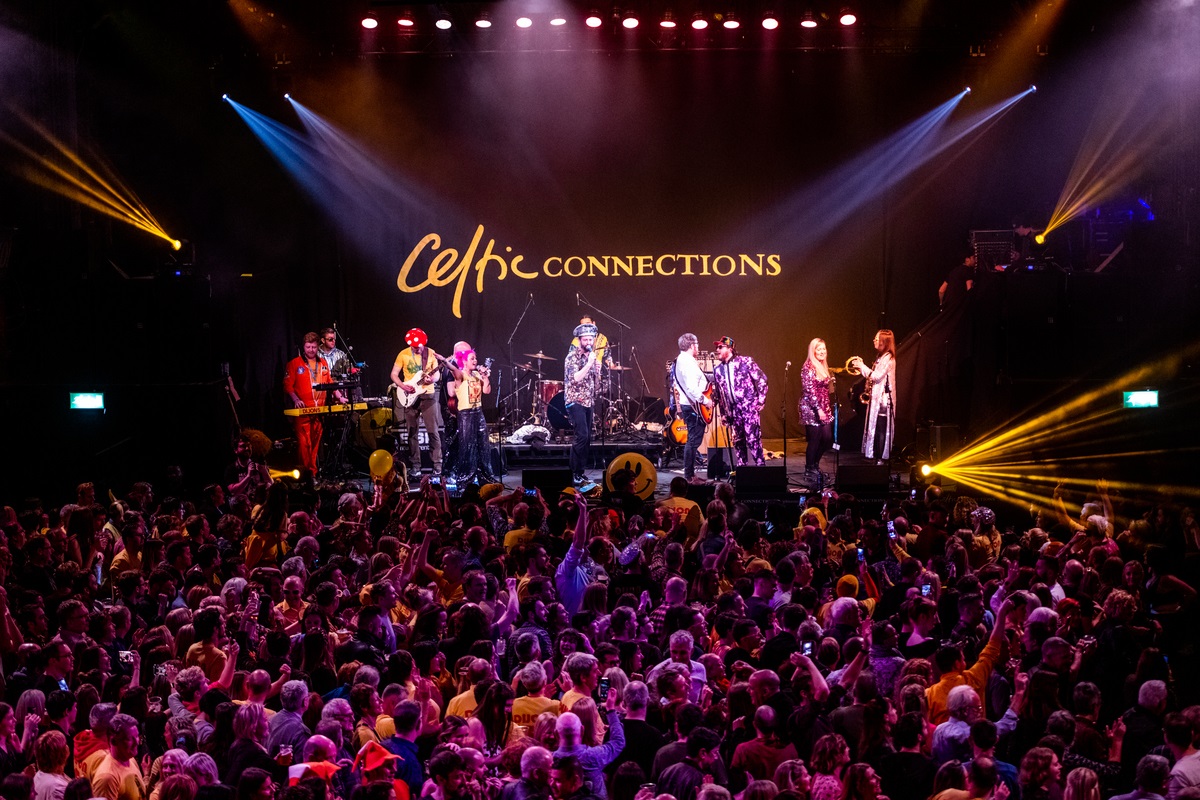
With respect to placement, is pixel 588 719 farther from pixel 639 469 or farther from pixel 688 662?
pixel 639 469

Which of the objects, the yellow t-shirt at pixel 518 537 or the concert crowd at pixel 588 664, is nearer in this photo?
the concert crowd at pixel 588 664

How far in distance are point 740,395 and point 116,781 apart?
970 centimetres

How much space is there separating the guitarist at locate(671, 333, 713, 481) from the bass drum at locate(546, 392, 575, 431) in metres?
2.36

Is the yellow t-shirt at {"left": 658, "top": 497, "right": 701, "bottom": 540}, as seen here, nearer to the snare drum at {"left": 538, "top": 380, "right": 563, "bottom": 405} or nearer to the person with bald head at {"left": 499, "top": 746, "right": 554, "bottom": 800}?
the person with bald head at {"left": 499, "top": 746, "right": 554, "bottom": 800}

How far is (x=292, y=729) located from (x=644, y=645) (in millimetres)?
1793

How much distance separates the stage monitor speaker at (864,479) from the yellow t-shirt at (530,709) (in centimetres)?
757

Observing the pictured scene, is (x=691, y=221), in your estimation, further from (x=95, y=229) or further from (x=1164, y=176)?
(x=95, y=229)

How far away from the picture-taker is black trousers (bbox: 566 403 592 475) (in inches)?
577

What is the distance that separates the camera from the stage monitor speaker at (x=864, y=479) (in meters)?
12.7

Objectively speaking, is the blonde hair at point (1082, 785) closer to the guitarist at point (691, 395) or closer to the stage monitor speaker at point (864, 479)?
the stage monitor speaker at point (864, 479)

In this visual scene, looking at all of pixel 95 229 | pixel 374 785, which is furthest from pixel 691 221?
pixel 374 785

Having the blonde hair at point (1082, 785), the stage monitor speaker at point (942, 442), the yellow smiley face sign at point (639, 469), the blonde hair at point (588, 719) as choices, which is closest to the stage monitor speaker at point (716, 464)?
the yellow smiley face sign at point (639, 469)

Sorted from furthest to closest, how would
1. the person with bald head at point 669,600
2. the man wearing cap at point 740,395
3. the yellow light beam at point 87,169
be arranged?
the yellow light beam at point 87,169 → the man wearing cap at point 740,395 → the person with bald head at point 669,600

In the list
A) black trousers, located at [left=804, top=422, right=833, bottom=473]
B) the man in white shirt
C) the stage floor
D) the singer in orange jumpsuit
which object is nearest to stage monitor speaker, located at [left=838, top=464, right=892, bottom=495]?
the stage floor
